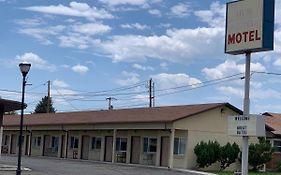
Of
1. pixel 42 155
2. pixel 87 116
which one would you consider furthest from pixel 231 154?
pixel 42 155

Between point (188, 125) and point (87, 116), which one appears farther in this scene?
point (87, 116)

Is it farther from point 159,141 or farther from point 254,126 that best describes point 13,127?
point 254,126

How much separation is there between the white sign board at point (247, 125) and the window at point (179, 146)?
20.6m

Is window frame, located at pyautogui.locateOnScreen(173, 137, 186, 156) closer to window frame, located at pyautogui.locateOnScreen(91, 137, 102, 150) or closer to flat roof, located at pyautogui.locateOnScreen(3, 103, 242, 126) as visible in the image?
flat roof, located at pyautogui.locateOnScreen(3, 103, 242, 126)

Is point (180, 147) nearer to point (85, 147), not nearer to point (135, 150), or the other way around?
point (135, 150)

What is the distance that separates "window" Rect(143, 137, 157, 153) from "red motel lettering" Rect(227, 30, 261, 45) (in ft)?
75.2

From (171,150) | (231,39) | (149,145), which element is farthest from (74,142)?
(231,39)

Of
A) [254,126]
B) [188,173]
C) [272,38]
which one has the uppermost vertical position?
[272,38]

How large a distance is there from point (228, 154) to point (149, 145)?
5736mm

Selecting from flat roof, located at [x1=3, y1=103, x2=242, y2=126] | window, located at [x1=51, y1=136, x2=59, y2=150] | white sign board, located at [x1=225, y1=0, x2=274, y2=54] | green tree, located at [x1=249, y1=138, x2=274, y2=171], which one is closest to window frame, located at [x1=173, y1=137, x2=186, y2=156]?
flat roof, located at [x1=3, y1=103, x2=242, y2=126]

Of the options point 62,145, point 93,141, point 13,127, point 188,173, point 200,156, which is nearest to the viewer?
point 188,173

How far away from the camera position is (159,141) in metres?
39.1

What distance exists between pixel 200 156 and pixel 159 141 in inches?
130

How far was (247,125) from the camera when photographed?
17125 mm
